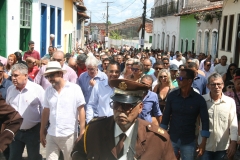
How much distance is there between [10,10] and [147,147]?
32.2 ft

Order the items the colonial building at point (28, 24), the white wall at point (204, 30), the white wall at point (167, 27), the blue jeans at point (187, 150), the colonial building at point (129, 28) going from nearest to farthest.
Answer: the blue jeans at point (187, 150), the colonial building at point (28, 24), the white wall at point (204, 30), the white wall at point (167, 27), the colonial building at point (129, 28)

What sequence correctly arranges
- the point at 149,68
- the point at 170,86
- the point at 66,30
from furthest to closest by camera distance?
the point at 66,30 → the point at 149,68 → the point at 170,86

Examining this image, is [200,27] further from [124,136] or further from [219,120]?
[124,136]

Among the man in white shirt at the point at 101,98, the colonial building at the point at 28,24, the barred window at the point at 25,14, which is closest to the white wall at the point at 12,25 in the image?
the colonial building at the point at 28,24

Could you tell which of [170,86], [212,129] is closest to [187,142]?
[212,129]

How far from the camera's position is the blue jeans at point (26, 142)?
245 inches

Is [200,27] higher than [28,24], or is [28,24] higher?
[200,27]

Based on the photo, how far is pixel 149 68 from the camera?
33.4ft

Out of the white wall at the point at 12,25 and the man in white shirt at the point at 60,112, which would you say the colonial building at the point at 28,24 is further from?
the man in white shirt at the point at 60,112

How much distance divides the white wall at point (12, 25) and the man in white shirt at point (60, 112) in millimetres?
6778

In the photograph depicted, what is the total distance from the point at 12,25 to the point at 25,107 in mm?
6882

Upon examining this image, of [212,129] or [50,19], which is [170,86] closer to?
[212,129]

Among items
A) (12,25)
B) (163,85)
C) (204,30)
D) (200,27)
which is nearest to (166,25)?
(200,27)

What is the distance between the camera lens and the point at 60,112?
581cm
